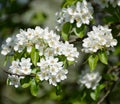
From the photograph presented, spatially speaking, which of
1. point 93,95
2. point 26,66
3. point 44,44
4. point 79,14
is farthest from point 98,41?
point 93,95

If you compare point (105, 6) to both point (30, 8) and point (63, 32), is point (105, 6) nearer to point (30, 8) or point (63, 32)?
point (63, 32)

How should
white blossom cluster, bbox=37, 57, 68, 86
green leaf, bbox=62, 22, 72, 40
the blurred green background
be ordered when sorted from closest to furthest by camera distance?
1. white blossom cluster, bbox=37, 57, 68, 86
2. green leaf, bbox=62, 22, 72, 40
3. the blurred green background

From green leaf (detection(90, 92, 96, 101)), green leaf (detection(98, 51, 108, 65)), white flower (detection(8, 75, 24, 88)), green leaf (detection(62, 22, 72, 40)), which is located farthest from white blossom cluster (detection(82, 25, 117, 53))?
green leaf (detection(90, 92, 96, 101))

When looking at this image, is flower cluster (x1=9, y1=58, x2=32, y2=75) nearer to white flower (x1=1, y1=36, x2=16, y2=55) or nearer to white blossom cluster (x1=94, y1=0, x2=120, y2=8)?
white flower (x1=1, y1=36, x2=16, y2=55)

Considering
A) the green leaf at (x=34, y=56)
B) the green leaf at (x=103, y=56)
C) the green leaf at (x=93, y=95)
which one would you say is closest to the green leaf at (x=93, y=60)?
the green leaf at (x=103, y=56)

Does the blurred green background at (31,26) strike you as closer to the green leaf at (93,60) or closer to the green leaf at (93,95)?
the green leaf at (93,95)
